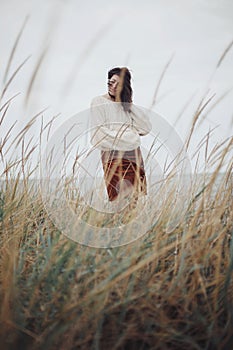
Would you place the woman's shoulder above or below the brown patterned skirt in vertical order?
above

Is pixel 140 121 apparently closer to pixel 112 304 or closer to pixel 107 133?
pixel 107 133

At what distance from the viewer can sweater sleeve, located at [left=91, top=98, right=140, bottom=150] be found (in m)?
1.60

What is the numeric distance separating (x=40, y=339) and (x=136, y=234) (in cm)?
45

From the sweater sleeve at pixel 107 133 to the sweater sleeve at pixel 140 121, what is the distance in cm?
4

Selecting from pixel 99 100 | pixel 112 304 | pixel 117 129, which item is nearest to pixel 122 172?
pixel 117 129

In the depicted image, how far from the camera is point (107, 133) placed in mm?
1616

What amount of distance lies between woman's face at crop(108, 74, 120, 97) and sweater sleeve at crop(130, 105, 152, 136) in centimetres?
24

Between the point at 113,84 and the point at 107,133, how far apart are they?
0.59m

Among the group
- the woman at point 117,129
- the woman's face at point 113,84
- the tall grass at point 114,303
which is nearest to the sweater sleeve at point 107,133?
the woman at point 117,129

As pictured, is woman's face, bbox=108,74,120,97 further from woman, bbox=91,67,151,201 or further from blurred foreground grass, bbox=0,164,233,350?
blurred foreground grass, bbox=0,164,233,350

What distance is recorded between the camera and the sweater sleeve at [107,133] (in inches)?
63.2

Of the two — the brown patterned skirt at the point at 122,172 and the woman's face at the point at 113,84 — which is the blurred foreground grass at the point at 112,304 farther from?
the woman's face at the point at 113,84

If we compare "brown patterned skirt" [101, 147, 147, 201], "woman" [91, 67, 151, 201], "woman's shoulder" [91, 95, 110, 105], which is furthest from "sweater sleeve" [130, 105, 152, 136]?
"woman's shoulder" [91, 95, 110, 105]

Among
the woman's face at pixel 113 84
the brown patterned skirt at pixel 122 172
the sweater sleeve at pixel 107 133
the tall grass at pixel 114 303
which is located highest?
the woman's face at pixel 113 84
